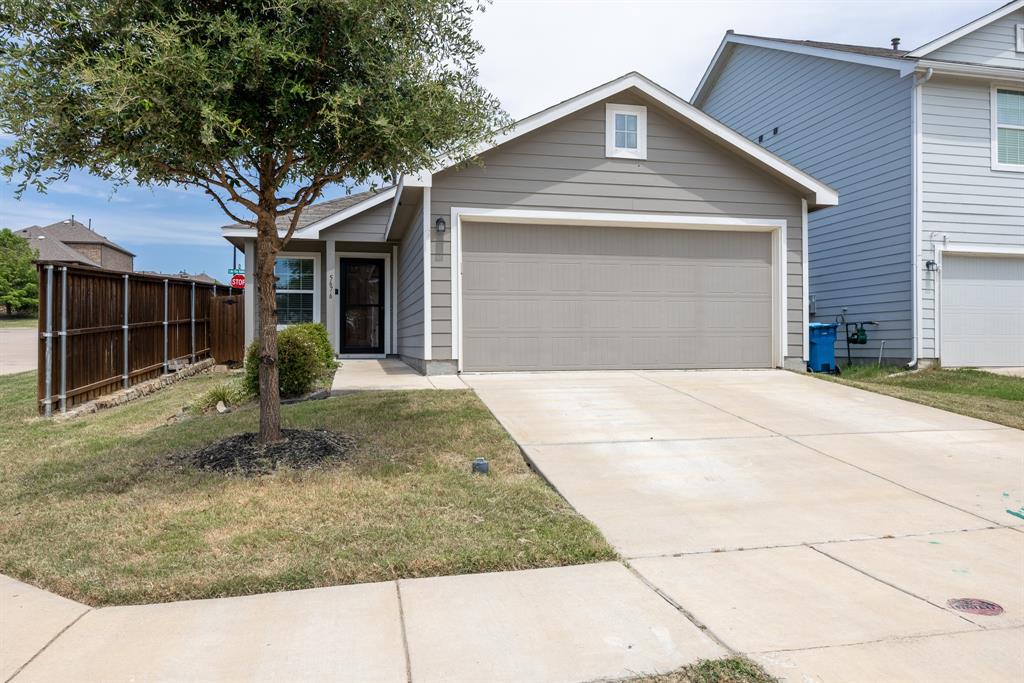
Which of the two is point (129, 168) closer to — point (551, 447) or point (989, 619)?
point (551, 447)

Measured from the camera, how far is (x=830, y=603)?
→ 3102 mm

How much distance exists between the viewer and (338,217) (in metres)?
13.0

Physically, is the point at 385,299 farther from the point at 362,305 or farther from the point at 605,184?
the point at 605,184

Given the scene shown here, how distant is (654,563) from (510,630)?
1080 mm

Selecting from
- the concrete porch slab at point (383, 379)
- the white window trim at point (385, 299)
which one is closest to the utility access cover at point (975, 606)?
the concrete porch slab at point (383, 379)

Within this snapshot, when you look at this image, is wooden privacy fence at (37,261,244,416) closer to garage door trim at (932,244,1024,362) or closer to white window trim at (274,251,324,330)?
white window trim at (274,251,324,330)

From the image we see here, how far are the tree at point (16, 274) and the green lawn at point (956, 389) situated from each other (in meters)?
45.7

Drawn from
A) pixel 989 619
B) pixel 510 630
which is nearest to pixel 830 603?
pixel 989 619

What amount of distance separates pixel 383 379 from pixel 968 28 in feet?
39.3

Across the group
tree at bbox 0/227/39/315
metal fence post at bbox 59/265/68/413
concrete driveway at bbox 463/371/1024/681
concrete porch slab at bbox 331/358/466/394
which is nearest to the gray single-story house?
concrete porch slab at bbox 331/358/466/394

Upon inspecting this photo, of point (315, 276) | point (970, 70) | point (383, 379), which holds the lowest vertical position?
point (383, 379)

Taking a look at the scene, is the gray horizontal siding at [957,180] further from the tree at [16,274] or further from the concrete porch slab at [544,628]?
the tree at [16,274]

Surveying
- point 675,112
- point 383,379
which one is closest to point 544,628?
point 383,379

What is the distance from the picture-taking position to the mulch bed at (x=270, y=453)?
5327 millimetres
